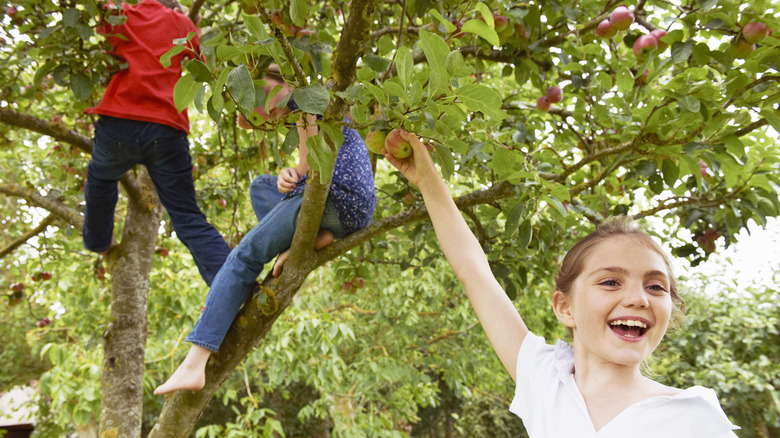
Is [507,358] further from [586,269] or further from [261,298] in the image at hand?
[261,298]

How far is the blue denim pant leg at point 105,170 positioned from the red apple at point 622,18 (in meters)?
1.78

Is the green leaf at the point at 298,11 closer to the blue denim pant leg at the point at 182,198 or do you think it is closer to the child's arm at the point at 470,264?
the child's arm at the point at 470,264

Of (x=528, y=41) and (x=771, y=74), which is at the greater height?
(x=528, y=41)

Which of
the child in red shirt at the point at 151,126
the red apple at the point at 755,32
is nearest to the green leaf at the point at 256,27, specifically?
the child in red shirt at the point at 151,126

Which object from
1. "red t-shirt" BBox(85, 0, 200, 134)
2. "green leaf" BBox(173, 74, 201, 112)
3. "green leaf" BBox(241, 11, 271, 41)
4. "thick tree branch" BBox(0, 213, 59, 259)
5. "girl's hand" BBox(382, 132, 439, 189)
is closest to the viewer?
"green leaf" BBox(241, 11, 271, 41)

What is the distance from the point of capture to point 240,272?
5.74 feet

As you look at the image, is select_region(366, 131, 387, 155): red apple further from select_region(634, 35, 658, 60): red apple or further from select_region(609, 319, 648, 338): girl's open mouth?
select_region(634, 35, 658, 60): red apple

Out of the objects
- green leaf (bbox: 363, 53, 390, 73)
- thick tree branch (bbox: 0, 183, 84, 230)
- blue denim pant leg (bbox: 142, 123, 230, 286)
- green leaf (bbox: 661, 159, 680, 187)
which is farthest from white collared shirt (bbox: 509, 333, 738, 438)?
A: thick tree branch (bbox: 0, 183, 84, 230)

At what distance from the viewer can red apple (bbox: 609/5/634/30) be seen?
6.17 ft

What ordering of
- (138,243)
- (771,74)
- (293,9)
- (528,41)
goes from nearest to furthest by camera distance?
(293,9) < (771,74) < (528,41) < (138,243)

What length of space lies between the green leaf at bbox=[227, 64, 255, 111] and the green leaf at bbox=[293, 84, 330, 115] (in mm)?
81

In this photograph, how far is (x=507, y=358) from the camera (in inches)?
44.7

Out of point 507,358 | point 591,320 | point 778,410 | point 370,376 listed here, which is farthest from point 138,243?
point 778,410

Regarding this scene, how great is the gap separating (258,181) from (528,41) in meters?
1.16
